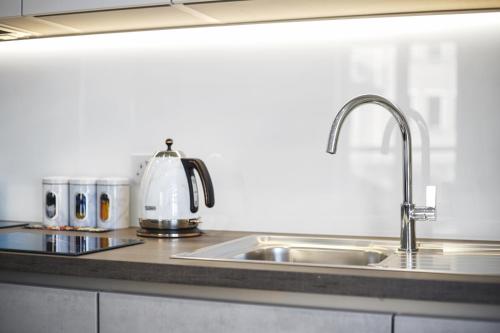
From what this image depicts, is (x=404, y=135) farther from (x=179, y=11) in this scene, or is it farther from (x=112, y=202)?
(x=112, y=202)

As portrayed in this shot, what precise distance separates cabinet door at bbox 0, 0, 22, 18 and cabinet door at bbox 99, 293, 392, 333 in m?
0.91

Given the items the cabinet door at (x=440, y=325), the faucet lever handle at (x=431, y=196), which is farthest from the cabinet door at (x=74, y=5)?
the cabinet door at (x=440, y=325)

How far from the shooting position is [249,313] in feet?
4.17

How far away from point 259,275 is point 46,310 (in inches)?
20.3

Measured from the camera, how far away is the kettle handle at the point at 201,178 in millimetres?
1805

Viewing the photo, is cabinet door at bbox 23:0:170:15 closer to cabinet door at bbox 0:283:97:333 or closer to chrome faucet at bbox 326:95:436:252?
chrome faucet at bbox 326:95:436:252

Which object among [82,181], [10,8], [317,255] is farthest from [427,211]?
[10,8]

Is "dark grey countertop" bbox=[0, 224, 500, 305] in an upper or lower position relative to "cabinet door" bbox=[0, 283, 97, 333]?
upper

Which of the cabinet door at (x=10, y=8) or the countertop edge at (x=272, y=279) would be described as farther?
the cabinet door at (x=10, y=8)

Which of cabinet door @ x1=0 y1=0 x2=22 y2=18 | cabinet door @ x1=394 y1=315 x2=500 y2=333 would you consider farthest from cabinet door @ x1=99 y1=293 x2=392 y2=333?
cabinet door @ x1=0 y1=0 x2=22 y2=18

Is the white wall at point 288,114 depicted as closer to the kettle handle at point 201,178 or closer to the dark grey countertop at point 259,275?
the kettle handle at point 201,178

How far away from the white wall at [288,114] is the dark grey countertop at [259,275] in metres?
0.46

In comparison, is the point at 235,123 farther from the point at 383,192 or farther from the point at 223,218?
the point at 383,192

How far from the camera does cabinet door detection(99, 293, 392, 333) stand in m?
1.21
